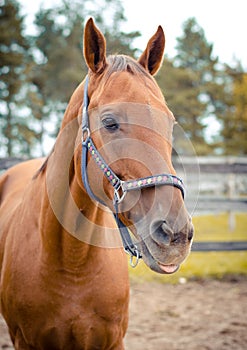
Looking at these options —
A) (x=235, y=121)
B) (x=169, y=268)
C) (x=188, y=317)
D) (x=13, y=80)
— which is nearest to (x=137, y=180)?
(x=169, y=268)

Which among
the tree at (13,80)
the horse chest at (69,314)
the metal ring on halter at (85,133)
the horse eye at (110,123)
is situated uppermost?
the horse eye at (110,123)

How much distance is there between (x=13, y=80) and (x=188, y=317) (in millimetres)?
16940

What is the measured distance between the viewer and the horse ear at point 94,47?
78.7 inches

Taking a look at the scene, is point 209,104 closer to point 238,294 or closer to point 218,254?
point 218,254

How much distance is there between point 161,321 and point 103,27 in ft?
53.4

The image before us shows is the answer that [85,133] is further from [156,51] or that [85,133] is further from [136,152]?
[156,51]

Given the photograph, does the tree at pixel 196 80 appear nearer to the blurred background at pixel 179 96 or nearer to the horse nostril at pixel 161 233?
the blurred background at pixel 179 96

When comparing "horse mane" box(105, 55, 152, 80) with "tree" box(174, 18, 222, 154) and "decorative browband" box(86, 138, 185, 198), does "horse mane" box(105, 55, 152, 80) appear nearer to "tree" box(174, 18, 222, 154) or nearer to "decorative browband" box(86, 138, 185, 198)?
"decorative browband" box(86, 138, 185, 198)

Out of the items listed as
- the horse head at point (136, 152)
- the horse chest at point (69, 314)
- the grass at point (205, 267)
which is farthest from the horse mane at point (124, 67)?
the grass at point (205, 267)

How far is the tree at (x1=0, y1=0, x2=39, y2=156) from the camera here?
62.6 ft

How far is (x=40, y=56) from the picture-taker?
22.1 meters

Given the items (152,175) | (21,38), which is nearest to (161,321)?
(152,175)

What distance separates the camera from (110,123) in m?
1.82

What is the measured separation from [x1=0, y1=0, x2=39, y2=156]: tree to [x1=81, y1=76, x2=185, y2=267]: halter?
17390 millimetres
